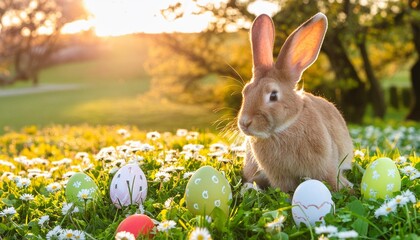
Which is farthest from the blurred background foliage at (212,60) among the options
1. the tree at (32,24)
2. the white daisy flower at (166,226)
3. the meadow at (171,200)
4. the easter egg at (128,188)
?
the white daisy flower at (166,226)

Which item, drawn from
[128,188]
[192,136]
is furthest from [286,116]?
[192,136]

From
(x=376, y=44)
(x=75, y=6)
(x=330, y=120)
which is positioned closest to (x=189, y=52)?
(x=75, y=6)

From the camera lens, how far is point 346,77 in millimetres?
14977

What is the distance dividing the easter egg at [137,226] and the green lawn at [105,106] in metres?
5.88

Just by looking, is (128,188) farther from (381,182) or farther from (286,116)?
(381,182)

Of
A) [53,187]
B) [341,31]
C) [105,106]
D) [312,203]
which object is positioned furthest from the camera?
[105,106]

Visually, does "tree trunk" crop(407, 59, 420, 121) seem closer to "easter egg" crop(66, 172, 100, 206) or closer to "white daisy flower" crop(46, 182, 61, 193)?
"white daisy flower" crop(46, 182, 61, 193)

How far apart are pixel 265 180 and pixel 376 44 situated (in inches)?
477

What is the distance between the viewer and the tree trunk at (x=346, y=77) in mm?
14367

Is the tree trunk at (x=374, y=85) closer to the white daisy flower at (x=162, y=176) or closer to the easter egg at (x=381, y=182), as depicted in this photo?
the easter egg at (x=381, y=182)

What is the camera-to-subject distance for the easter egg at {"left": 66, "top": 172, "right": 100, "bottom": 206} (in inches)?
162

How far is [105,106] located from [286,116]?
18404mm

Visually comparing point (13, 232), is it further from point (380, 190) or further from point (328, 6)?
point (328, 6)

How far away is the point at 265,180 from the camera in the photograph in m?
4.46
